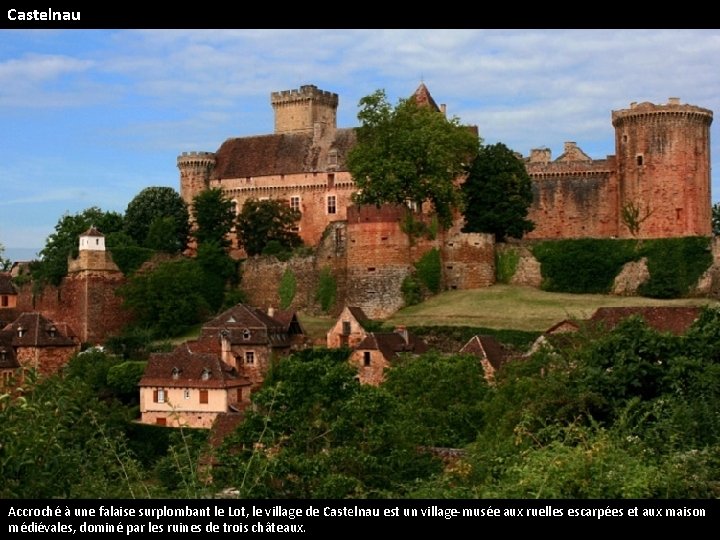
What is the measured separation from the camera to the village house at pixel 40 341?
54438mm

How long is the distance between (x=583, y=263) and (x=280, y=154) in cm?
1868

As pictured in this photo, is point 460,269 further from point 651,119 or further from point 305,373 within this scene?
point 305,373

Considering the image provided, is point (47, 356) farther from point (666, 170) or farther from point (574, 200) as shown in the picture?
point (666, 170)

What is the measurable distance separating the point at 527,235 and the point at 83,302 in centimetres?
1937

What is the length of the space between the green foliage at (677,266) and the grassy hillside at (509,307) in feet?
2.09

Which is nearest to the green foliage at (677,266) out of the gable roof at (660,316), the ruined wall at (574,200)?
the ruined wall at (574,200)

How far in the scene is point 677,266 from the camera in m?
52.3

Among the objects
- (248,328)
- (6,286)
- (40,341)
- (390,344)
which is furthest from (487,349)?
(6,286)

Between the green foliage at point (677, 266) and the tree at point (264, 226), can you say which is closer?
the green foliage at point (677, 266)

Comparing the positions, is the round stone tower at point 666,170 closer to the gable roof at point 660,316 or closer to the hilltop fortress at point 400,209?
the hilltop fortress at point 400,209

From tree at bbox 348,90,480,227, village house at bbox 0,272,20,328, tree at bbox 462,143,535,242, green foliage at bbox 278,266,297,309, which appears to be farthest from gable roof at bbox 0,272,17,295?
tree at bbox 462,143,535,242
